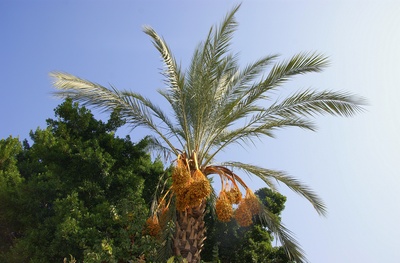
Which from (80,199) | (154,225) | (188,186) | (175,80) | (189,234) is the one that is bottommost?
(189,234)

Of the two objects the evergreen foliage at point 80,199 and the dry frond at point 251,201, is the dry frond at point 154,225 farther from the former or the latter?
the dry frond at point 251,201

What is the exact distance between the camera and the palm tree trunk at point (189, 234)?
1016 cm

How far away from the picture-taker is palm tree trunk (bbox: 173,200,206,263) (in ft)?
33.3

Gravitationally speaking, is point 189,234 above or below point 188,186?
below

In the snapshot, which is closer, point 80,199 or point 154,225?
point 154,225

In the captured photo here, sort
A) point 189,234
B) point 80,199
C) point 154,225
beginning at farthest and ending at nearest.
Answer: point 80,199
point 154,225
point 189,234

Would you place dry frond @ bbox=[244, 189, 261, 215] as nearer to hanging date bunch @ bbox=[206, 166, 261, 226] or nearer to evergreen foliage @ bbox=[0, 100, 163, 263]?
hanging date bunch @ bbox=[206, 166, 261, 226]

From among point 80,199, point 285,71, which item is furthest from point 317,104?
point 80,199

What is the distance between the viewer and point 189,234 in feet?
33.8

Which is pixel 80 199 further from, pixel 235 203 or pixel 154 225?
pixel 235 203

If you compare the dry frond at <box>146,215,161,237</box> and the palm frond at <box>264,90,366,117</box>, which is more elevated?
the palm frond at <box>264,90,366,117</box>

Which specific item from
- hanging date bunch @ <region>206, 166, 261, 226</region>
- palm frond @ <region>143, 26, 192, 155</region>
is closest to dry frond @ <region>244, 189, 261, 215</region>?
hanging date bunch @ <region>206, 166, 261, 226</region>

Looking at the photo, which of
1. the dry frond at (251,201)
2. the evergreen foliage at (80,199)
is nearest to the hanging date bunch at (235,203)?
the dry frond at (251,201)

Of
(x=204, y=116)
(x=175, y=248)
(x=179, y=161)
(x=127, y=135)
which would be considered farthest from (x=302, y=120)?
(x=127, y=135)
